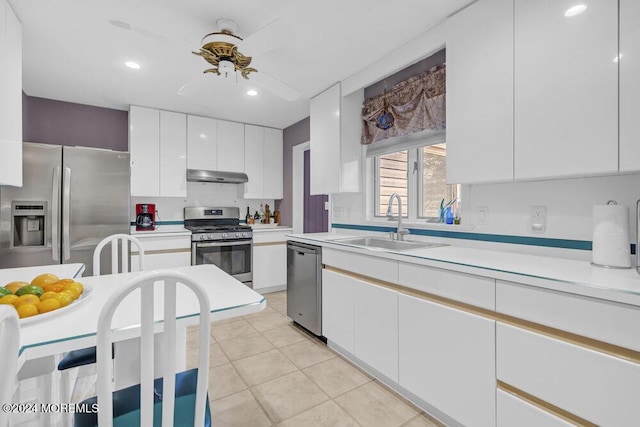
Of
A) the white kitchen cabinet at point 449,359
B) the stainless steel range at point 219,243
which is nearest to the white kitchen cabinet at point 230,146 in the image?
the stainless steel range at point 219,243

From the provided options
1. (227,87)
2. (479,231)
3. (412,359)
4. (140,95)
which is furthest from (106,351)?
(140,95)

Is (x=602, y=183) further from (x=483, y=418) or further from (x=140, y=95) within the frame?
(x=140, y=95)

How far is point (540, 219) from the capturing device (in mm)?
1769

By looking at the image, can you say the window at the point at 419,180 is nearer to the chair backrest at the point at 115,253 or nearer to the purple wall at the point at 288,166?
the purple wall at the point at 288,166

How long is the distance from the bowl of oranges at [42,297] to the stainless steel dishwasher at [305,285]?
170 centimetres

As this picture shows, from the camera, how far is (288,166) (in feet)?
15.2

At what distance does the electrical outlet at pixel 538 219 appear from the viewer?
175 centimetres

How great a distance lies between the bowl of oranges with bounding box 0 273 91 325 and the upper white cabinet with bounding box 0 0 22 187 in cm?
132

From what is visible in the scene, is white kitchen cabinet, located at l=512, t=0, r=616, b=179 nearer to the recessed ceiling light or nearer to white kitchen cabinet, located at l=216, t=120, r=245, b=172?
the recessed ceiling light

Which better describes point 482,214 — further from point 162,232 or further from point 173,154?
point 173,154

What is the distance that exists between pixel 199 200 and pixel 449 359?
374 centimetres

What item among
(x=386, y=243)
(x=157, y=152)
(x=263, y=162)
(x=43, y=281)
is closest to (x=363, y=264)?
(x=386, y=243)

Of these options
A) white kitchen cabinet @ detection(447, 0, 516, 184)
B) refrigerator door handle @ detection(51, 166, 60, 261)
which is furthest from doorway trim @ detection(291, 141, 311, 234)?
white kitchen cabinet @ detection(447, 0, 516, 184)

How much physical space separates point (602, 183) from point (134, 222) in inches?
175
